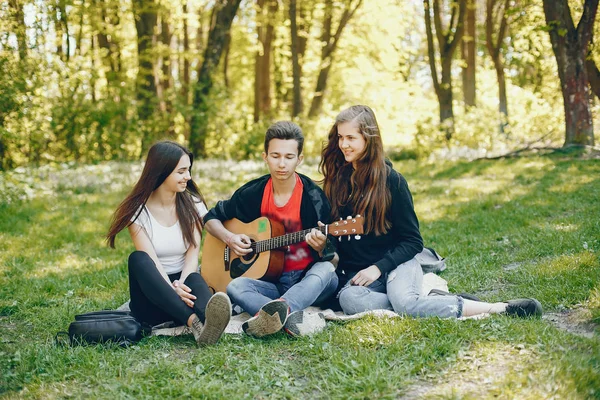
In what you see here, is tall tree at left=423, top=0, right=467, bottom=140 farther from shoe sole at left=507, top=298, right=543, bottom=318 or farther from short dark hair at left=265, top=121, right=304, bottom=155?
shoe sole at left=507, top=298, right=543, bottom=318

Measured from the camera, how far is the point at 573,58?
1052cm

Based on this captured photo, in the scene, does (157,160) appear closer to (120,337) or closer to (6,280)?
(120,337)

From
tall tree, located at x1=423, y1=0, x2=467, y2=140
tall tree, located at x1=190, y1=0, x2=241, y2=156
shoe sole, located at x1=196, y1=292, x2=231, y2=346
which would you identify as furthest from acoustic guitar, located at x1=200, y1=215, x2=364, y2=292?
tall tree, located at x1=423, y1=0, x2=467, y2=140

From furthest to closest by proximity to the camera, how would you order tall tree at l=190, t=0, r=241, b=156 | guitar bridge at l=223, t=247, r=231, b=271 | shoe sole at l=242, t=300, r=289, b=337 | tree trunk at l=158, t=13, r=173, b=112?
tree trunk at l=158, t=13, r=173, b=112, tall tree at l=190, t=0, r=241, b=156, guitar bridge at l=223, t=247, r=231, b=271, shoe sole at l=242, t=300, r=289, b=337

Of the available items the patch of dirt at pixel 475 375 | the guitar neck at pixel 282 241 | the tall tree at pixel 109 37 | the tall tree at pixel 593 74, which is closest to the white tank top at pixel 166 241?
the guitar neck at pixel 282 241

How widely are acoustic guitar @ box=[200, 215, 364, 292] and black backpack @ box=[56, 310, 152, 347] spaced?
0.90 m

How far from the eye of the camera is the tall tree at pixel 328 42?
18.0 m

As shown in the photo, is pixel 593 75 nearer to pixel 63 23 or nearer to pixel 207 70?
pixel 207 70

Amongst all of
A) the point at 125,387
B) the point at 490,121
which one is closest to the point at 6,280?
the point at 125,387

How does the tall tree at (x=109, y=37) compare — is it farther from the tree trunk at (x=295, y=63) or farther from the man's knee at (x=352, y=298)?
the man's knee at (x=352, y=298)

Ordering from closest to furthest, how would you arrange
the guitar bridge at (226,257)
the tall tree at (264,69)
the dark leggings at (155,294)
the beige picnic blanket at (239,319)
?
the dark leggings at (155,294) < the beige picnic blanket at (239,319) < the guitar bridge at (226,257) < the tall tree at (264,69)

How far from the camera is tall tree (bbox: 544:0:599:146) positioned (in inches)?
406

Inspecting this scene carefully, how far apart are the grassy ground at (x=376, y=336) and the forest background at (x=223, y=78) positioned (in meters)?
2.67

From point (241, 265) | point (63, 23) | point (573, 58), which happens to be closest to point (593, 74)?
point (573, 58)
